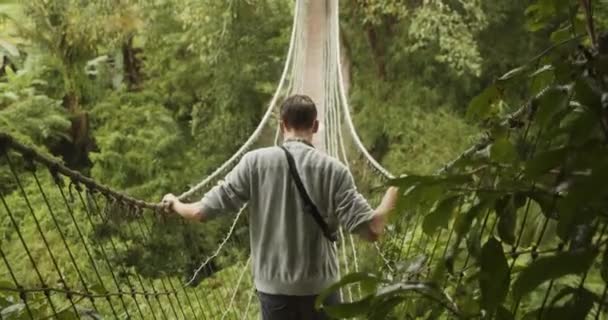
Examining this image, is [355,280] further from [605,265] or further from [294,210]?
[294,210]

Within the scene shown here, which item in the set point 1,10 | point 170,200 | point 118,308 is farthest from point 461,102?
point 170,200

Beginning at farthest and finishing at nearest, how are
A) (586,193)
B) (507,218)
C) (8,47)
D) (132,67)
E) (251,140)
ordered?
(132,67), (8,47), (251,140), (507,218), (586,193)

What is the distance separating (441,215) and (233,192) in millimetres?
761

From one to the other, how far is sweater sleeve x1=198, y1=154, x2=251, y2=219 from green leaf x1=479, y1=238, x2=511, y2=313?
79cm

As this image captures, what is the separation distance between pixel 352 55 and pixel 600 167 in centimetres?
473

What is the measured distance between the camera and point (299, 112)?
1.08 m

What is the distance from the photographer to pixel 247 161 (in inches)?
42.4

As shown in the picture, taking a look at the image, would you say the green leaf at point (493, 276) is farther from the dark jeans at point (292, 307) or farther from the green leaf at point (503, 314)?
the dark jeans at point (292, 307)

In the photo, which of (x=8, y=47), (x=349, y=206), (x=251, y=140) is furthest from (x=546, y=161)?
(x=8, y=47)

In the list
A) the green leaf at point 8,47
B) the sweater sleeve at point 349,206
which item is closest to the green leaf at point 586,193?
the sweater sleeve at point 349,206

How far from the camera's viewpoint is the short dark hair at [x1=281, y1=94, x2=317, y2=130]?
108cm

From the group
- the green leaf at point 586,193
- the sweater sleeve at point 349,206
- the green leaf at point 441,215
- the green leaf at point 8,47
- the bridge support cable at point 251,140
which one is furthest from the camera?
the green leaf at point 8,47

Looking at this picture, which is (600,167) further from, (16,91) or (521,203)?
(16,91)

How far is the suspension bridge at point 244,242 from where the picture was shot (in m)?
0.38
